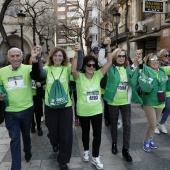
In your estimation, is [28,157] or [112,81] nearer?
[112,81]

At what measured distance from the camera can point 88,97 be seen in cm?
382

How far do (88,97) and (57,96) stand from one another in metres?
0.49

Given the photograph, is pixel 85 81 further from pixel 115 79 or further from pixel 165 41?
pixel 165 41

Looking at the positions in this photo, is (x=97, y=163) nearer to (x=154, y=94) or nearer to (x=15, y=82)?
(x=154, y=94)

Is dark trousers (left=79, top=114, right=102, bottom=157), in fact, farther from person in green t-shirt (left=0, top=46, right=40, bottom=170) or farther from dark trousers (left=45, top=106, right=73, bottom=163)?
person in green t-shirt (left=0, top=46, right=40, bottom=170)

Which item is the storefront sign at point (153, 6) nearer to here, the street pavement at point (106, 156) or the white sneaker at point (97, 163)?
the street pavement at point (106, 156)

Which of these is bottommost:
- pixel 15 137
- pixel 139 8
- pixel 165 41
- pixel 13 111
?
pixel 15 137

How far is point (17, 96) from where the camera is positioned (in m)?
3.67

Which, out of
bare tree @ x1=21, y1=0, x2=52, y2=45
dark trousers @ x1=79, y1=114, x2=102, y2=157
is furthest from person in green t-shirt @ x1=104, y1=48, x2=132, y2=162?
bare tree @ x1=21, y1=0, x2=52, y2=45

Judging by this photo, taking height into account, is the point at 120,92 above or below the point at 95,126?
above

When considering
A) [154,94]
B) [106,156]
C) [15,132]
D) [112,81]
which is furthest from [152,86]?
[15,132]

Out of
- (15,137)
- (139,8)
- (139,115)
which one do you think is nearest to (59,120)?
(15,137)

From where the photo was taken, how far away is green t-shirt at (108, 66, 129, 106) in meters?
4.18

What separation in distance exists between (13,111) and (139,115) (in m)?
4.92
